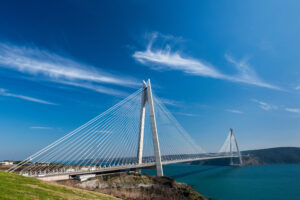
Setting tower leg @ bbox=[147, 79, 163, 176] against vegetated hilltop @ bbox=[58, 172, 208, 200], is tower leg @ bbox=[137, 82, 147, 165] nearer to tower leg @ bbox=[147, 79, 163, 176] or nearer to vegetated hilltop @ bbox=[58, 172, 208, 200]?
tower leg @ bbox=[147, 79, 163, 176]

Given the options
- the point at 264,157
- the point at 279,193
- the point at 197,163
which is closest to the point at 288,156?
the point at 264,157

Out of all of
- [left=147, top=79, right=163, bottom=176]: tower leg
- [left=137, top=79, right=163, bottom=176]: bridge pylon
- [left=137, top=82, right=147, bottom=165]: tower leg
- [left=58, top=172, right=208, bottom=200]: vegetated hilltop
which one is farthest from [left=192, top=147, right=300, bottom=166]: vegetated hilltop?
[left=58, top=172, right=208, bottom=200]: vegetated hilltop

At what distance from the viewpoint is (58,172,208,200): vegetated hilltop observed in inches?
950

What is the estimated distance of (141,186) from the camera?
87.6 feet

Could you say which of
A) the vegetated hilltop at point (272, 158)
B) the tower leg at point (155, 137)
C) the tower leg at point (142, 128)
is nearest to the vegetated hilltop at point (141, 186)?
the tower leg at point (155, 137)

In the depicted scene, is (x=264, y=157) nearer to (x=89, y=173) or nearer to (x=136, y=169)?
(x=136, y=169)

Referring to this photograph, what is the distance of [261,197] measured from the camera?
29703 mm

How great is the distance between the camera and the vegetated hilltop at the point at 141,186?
950 inches

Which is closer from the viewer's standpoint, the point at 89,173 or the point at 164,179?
the point at 89,173

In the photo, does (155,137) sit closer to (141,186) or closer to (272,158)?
(141,186)

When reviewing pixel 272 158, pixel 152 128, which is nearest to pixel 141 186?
pixel 152 128

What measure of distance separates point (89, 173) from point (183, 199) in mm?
14878

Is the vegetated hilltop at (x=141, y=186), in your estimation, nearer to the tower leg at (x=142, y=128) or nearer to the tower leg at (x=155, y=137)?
the tower leg at (x=155, y=137)

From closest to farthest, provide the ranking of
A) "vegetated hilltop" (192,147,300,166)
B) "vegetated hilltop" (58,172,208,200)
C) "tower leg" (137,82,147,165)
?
"vegetated hilltop" (58,172,208,200)
"tower leg" (137,82,147,165)
"vegetated hilltop" (192,147,300,166)
